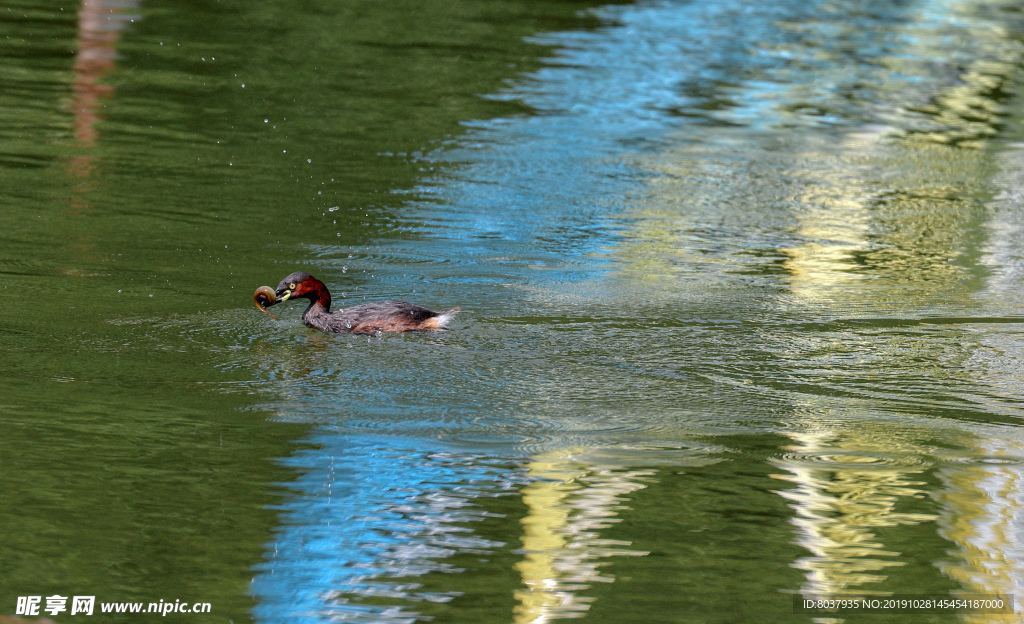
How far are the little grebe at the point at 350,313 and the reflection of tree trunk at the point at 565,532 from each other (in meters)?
1.88

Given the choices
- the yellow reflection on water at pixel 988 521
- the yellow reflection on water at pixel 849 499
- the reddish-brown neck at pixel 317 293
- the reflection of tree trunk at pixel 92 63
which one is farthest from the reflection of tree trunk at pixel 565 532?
the reflection of tree trunk at pixel 92 63

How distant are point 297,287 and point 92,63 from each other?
31.5ft

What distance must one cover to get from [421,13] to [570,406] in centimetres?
1567

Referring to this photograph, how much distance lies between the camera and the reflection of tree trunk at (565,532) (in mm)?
5023

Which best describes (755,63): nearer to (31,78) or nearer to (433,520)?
(31,78)

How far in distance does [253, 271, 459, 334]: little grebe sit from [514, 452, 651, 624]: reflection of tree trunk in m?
1.88

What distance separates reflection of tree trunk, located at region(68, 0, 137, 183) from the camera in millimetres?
13289

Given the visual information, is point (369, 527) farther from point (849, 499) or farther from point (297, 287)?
point (297, 287)

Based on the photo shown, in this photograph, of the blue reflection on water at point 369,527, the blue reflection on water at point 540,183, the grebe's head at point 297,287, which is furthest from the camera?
the grebe's head at point 297,287

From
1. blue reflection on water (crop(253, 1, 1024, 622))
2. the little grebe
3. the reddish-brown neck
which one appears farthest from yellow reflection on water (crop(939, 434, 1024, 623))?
Result: the reddish-brown neck

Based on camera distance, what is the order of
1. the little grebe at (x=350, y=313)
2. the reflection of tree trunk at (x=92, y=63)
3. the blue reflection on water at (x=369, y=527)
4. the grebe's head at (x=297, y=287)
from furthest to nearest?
the reflection of tree trunk at (x=92, y=63)
the grebe's head at (x=297, y=287)
the little grebe at (x=350, y=313)
the blue reflection on water at (x=369, y=527)

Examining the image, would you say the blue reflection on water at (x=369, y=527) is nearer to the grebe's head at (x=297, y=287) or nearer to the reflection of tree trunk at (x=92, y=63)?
the grebe's head at (x=297, y=287)

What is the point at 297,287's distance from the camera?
8.28 meters

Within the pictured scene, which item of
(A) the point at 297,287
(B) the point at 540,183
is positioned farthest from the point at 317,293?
(B) the point at 540,183
